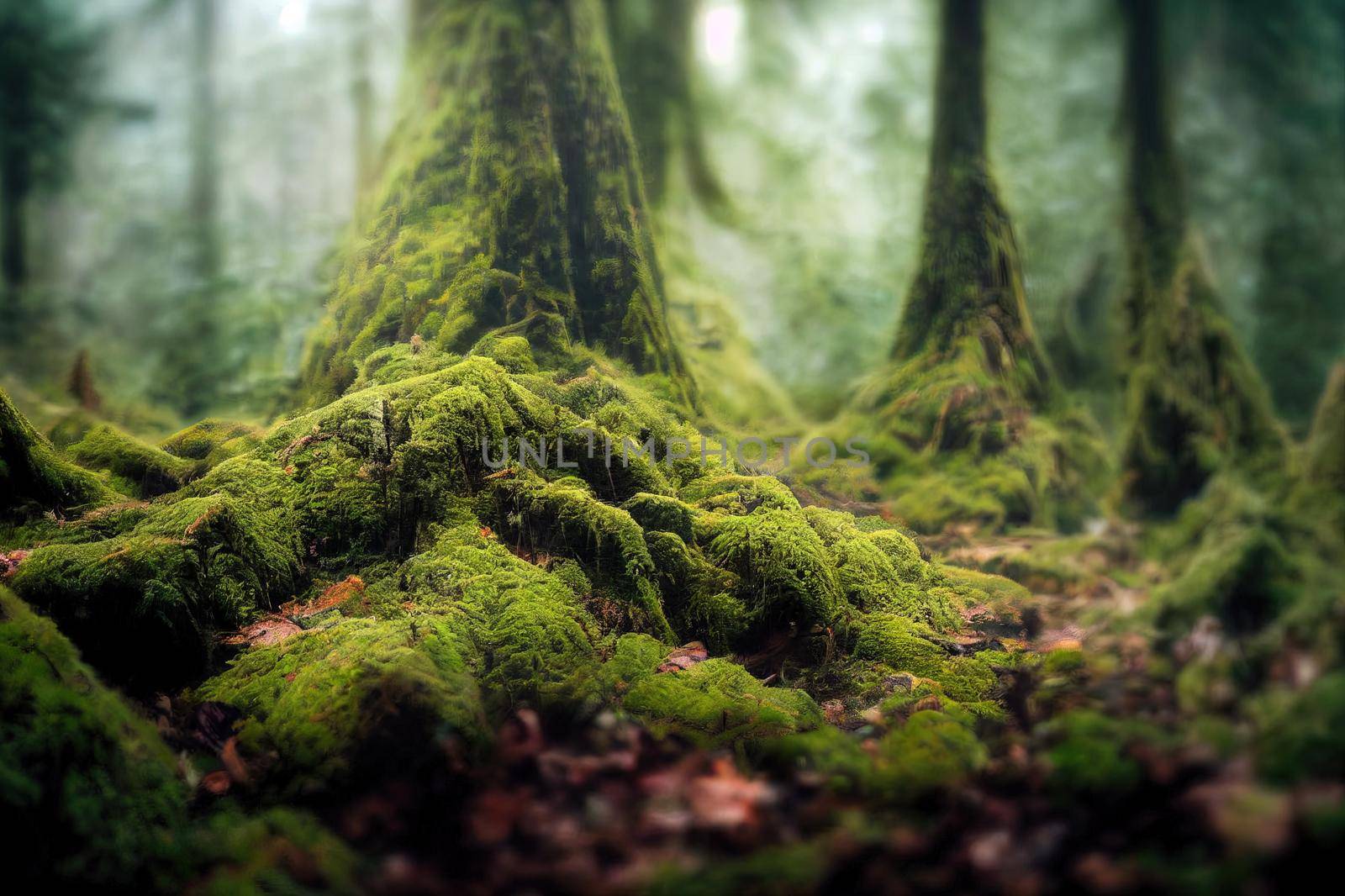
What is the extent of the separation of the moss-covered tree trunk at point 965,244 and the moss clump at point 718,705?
295cm

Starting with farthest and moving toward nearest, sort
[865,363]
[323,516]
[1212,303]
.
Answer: [865,363] → [1212,303] → [323,516]

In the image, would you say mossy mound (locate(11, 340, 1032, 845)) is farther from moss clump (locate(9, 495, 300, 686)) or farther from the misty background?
the misty background

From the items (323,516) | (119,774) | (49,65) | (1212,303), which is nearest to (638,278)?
(323,516)

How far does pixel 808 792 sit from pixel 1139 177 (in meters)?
4.56

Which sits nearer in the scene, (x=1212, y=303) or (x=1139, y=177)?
(x=1212, y=303)

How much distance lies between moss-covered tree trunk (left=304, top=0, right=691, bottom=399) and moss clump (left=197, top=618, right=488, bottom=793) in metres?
1.76

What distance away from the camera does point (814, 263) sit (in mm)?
6340

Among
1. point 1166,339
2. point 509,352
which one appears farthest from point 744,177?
point 1166,339

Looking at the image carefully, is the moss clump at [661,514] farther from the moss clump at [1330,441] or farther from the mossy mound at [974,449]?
the moss clump at [1330,441]

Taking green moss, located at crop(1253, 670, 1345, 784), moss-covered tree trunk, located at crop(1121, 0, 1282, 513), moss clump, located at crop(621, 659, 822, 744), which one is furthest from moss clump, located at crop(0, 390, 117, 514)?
moss-covered tree trunk, located at crop(1121, 0, 1282, 513)

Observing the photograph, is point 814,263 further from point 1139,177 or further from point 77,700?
point 77,700

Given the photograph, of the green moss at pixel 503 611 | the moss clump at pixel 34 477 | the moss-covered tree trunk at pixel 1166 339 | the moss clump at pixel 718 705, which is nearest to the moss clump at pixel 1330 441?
the moss-covered tree trunk at pixel 1166 339

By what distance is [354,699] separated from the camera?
9.30 ft

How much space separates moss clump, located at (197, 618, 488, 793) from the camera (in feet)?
8.77
